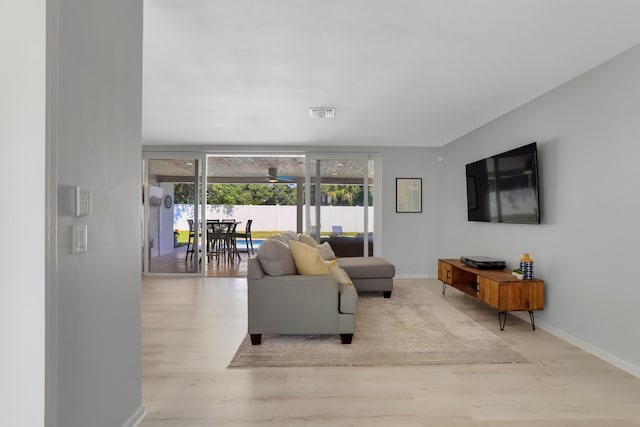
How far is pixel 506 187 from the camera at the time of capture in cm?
432

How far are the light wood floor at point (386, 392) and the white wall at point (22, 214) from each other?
3.22ft

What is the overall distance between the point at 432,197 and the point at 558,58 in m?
3.91

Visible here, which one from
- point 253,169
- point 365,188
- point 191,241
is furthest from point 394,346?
point 253,169

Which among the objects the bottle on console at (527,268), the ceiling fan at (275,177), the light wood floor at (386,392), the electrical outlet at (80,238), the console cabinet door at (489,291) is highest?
the ceiling fan at (275,177)

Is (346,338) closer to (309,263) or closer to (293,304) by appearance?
(293,304)

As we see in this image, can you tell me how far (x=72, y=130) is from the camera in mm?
1460

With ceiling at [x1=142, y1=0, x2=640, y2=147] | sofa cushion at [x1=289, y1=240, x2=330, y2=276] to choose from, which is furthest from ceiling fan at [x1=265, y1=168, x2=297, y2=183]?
sofa cushion at [x1=289, y1=240, x2=330, y2=276]

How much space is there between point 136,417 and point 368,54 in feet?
9.60

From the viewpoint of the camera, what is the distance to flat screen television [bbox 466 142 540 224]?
3828 millimetres

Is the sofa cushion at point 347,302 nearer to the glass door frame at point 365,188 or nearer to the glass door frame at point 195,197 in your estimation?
the glass door frame at point 365,188

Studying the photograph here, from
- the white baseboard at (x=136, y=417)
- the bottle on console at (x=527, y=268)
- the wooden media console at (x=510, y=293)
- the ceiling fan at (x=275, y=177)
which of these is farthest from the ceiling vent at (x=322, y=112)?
the ceiling fan at (x=275, y=177)

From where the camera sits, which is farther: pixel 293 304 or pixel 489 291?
pixel 489 291

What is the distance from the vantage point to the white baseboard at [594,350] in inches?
108

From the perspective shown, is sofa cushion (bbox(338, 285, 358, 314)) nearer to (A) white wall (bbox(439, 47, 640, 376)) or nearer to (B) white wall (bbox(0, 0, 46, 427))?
(A) white wall (bbox(439, 47, 640, 376))
